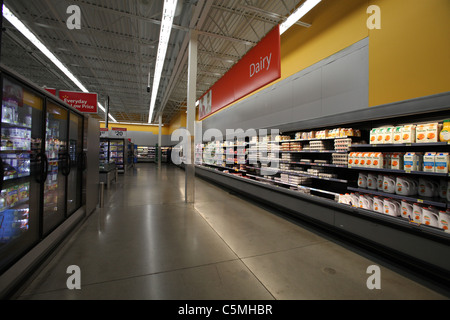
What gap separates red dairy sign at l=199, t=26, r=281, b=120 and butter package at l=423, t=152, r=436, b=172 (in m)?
2.26

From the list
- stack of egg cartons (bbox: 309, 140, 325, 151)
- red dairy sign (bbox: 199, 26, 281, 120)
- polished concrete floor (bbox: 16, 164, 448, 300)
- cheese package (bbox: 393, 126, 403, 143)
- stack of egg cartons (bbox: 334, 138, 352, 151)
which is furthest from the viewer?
stack of egg cartons (bbox: 309, 140, 325, 151)

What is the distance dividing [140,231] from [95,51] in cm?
838

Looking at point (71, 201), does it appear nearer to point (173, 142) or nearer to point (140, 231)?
point (140, 231)

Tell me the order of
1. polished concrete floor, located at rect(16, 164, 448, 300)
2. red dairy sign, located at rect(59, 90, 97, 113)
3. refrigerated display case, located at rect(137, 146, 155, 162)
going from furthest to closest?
1. refrigerated display case, located at rect(137, 146, 155, 162)
2. red dairy sign, located at rect(59, 90, 97, 113)
3. polished concrete floor, located at rect(16, 164, 448, 300)

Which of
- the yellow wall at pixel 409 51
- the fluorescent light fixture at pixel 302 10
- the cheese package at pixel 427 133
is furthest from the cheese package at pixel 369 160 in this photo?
the fluorescent light fixture at pixel 302 10

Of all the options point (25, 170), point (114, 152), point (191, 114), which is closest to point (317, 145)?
point (191, 114)

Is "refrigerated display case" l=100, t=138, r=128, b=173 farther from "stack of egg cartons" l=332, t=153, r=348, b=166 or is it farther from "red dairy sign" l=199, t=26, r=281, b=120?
"stack of egg cartons" l=332, t=153, r=348, b=166

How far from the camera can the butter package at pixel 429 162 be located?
2.37 metres

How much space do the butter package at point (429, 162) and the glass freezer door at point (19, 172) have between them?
4.58m

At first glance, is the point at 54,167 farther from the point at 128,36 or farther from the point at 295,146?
the point at 128,36

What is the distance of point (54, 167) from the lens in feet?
13.0

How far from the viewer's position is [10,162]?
2.98 metres

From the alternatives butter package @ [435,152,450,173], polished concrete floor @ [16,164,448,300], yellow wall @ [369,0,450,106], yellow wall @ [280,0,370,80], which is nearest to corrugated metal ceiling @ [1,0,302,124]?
yellow wall @ [280,0,370,80]

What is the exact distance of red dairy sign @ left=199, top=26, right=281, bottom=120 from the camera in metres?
3.58
